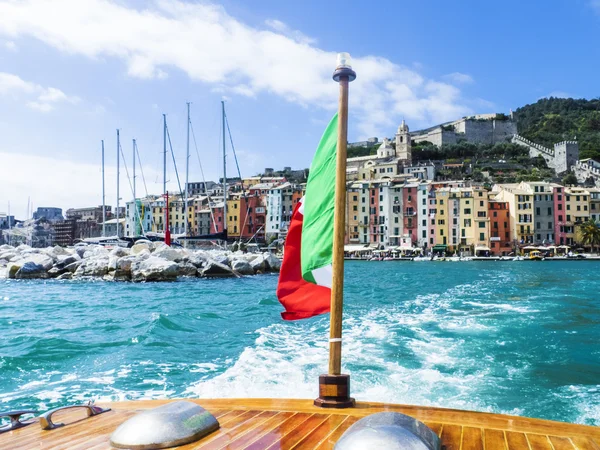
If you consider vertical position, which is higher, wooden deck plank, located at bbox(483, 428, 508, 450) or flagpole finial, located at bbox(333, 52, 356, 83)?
flagpole finial, located at bbox(333, 52, 356, 83)

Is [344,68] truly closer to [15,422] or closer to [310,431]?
[310,431]

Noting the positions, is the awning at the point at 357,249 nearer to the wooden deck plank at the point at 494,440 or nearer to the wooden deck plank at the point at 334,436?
the wooden deck plank at the point at 334,436

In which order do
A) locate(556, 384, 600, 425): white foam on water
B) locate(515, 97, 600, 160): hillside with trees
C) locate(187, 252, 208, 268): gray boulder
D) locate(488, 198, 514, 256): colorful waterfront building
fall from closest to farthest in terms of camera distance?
locate(556, 384, 600, 425): white foam on water → locate(187, 252, 208, 268): gray boulder → locate(488, 198, 514, 256): colorful waterfront building → locate(515, 97, 600, 160): hillside with trees

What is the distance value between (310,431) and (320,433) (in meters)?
0.08

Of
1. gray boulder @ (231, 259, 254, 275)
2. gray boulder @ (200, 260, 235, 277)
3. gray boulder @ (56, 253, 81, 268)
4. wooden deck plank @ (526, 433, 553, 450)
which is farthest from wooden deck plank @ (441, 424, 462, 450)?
gray boulder @ (56, 253, 81, 268)

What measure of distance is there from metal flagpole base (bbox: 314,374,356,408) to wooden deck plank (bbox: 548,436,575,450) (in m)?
1.43

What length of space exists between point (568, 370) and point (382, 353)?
3.20 m

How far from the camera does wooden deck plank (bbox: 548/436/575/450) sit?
2.98 m

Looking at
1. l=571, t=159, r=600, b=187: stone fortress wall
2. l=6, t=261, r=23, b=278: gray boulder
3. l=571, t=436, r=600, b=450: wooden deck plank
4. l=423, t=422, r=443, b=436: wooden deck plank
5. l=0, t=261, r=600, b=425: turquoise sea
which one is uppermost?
l=571, t=159, r=600, b=187: stone fortress wall

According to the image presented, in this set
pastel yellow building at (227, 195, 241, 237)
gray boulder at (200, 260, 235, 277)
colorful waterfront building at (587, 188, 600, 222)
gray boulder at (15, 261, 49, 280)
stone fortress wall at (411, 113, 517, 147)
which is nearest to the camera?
gray boulder at (15, 261, 49, 280)

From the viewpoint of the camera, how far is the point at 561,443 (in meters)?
3.04

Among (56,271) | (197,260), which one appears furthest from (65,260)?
(197,260)

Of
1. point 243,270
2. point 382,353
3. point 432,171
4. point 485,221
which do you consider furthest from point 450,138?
point 382,353

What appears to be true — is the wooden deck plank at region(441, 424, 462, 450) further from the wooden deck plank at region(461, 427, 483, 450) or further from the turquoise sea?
the turquoise sea
